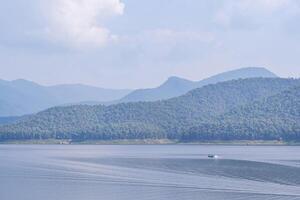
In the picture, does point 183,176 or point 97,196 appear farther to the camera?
point 183,176

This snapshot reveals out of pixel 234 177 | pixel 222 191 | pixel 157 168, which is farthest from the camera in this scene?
pixel 157 168

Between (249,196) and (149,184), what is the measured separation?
14.4m

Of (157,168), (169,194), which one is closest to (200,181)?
(169,194)

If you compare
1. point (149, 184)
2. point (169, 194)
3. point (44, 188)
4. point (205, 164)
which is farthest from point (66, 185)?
point (205, 164)

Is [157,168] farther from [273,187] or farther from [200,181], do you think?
[273,187]

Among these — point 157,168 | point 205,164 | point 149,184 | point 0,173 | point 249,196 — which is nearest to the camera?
point 249,196

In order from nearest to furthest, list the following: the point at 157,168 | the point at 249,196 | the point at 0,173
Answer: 1. the point at 249,196
2. the point at 0,173
3. the point at 157,168

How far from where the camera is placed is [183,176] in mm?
91938

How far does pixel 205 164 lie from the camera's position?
11750 cm

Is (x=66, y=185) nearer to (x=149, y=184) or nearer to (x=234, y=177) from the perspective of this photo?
(x=149, y=184)

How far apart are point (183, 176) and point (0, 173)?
24.0 meters

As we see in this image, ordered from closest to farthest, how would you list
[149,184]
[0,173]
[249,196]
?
[249,196]
[149,184]
[0,173]

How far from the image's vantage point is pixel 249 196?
69938 millimetres

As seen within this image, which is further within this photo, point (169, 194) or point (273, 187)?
point (273, 187)
